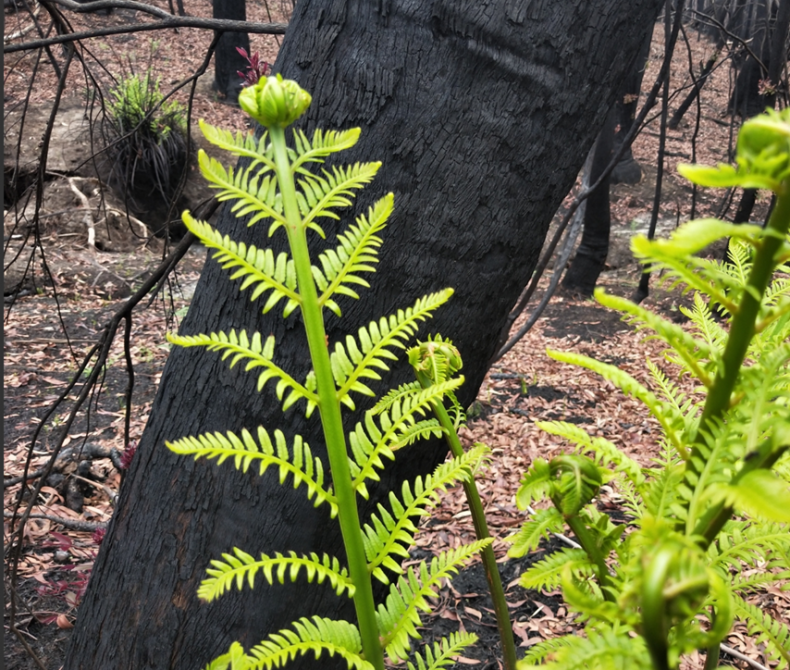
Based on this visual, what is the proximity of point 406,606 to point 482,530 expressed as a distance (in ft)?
0.88

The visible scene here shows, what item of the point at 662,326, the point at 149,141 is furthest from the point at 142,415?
the point at 149,141

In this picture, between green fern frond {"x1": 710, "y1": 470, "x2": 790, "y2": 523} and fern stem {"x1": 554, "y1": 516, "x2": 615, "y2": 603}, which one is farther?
fern stem {"x1": 554, "y1": 516, "x2": 615, "y2": 603}

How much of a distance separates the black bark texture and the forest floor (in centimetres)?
423

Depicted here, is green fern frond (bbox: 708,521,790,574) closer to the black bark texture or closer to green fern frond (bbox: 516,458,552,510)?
green fern frond (bbox: 516,458,552,510)

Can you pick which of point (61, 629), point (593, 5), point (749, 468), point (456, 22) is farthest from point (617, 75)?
point (61, 629)

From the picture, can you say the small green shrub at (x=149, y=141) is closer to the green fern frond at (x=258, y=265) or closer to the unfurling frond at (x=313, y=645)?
the green fern frond at (x=258, y=265)

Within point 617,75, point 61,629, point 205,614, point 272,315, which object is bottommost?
point 61,629

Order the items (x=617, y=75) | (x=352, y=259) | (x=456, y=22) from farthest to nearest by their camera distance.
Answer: (x=617, y=75) < (x=456, y=22) < (x=352, y=259)

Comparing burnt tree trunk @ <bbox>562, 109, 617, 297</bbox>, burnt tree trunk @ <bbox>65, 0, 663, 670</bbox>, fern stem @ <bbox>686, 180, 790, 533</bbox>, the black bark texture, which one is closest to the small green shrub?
the black bark texture

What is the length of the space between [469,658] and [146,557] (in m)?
1.41

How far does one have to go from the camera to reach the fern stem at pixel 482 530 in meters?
0.84

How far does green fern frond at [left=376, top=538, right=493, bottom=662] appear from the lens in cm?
61

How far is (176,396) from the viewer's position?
1.21m

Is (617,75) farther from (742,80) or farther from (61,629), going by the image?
(742,80)
